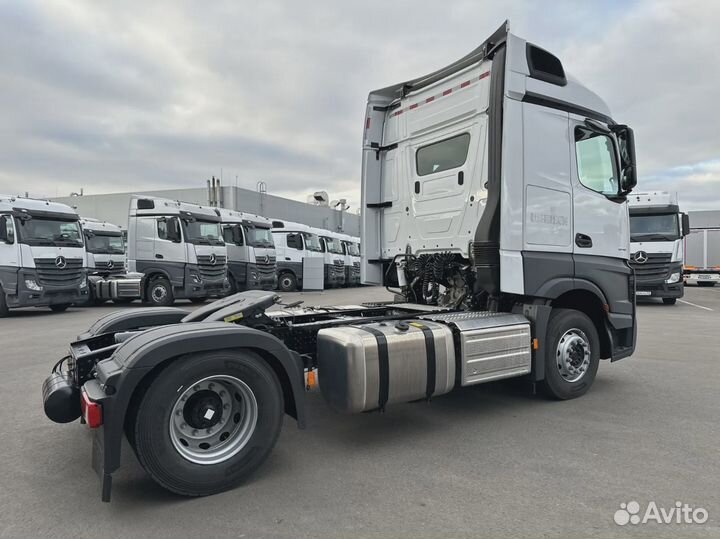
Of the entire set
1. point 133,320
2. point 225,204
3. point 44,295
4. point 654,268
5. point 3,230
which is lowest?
point 44,295

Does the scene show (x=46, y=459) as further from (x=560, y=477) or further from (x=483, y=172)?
(x=483, y=172)

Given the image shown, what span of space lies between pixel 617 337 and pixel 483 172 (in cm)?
245

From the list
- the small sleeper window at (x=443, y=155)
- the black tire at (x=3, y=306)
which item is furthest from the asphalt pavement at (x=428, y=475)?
the black tire at (x=3, y=306)

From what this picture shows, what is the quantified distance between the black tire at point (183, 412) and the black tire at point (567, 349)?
2.85 meters

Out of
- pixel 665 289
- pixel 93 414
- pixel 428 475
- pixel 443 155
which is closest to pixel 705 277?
pixel 665 289

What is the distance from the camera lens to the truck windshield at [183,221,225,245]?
611 inches

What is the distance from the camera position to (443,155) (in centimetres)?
538

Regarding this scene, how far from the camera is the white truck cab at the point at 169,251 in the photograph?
50.2 ft

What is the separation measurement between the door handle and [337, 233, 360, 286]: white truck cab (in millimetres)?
22537

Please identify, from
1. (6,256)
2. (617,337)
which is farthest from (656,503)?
(6,256)

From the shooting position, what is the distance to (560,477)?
3146 mm

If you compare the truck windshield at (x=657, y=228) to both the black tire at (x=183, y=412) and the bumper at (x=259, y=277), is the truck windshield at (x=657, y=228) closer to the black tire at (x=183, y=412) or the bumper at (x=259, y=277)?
the bumper at (x=259, y=277)

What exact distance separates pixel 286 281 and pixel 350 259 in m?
6.47

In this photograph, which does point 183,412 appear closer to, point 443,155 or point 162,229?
point 443,155
